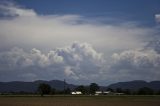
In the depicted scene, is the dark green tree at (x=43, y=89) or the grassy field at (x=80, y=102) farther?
the dark green tree at (x=43, y=89)

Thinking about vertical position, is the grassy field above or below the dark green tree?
below

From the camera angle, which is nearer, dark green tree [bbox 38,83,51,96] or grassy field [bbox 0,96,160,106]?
grassy field [bbox 0,96,160,106]

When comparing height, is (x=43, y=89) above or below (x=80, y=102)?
above

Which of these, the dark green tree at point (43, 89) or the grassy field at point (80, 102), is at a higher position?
the dark green tree at point (43, 89)

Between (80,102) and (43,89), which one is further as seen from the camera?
(43,89)

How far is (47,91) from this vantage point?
181125 mm
